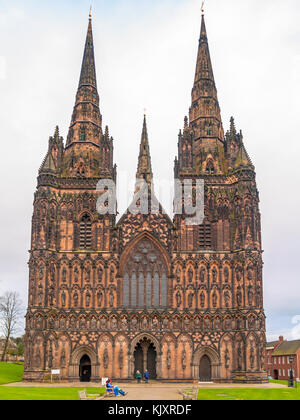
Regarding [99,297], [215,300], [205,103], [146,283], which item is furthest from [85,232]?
[205,103]

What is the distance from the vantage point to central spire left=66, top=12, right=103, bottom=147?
186 feet

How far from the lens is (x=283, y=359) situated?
8488 cm

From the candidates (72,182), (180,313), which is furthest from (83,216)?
(180,313)

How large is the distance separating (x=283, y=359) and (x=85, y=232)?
50677 mm

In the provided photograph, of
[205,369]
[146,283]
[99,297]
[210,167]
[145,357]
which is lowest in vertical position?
[205,369]

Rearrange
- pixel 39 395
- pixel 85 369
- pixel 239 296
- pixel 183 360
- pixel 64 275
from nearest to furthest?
pixel 39 395 < pixel 183 360 < pixel 85 369 < pixel 239 296 < pixel 64 275

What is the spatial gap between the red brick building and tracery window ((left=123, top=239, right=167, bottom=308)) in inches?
1584

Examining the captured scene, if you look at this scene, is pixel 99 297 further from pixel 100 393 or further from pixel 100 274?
pixel 100 393

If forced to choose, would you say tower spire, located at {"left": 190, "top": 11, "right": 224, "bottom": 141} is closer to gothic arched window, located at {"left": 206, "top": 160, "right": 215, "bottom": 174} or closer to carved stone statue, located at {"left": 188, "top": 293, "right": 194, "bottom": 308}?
gothic arched window, located at {"left": 206, "top": 160, "right": 215, "bottom": 174}

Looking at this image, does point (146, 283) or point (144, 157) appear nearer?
point (146, 283)

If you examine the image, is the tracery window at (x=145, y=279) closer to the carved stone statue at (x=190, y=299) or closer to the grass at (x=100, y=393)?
the carved stone statue at (x=190, y=299)

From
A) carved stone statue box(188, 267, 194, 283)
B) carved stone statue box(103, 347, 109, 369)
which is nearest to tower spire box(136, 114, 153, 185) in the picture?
carved stone statue box(188, 267, 194, 283)

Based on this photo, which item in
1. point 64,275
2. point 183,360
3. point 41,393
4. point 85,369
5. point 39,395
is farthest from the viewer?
point 64,275

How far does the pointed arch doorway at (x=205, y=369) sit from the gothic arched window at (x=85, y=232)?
15605mm
